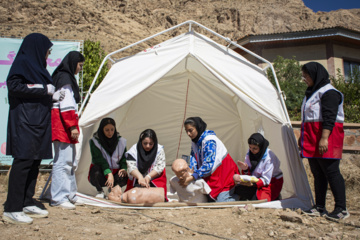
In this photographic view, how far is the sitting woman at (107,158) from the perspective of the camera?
3510 mm

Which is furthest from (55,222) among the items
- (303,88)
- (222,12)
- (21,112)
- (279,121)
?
(222,12)

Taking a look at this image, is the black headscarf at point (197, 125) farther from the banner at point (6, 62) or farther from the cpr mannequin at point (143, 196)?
the banner at point (6, 62)

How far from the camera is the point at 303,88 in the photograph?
342 inches

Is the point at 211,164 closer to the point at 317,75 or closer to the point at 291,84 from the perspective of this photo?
the point at 317,75

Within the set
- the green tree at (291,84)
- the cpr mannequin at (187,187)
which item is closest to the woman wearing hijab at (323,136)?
the cpr mannequin at (187,187)

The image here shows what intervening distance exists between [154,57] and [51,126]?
1.45 meters

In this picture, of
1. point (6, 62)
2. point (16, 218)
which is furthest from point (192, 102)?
point (16, 218)

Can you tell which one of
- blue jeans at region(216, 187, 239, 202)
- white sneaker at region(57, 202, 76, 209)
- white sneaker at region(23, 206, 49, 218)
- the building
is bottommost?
blue jeans at region(216, 187, 239, 202)

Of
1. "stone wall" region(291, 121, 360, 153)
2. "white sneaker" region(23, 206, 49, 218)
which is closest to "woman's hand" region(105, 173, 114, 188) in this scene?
"white sneaker" region(23, 206, 49, 218)

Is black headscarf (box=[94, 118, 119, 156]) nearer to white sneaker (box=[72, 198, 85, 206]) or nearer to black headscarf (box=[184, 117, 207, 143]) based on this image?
white sneaker (box=[72, 198, 85, 206])

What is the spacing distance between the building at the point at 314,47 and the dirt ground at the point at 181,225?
26.8 ft

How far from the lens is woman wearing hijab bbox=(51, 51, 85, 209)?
9.34 feet

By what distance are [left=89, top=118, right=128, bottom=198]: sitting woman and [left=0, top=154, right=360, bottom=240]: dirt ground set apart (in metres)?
0.46

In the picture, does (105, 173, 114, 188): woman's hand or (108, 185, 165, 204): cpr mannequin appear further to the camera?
(105, 173, 114, 188): woman's hand
